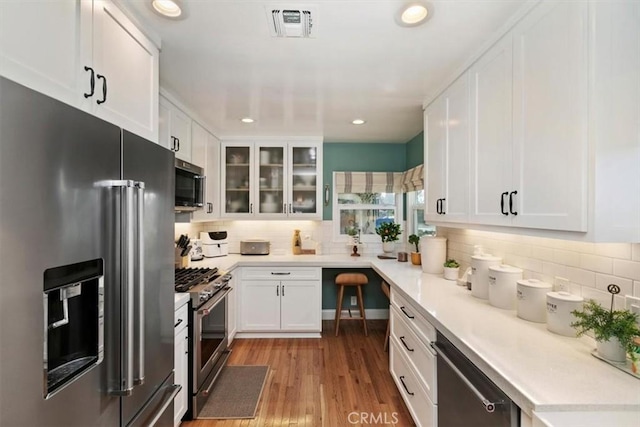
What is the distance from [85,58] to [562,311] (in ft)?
7.42

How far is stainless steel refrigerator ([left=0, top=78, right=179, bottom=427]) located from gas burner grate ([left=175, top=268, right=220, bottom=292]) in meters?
0.86

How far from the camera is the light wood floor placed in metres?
2.09

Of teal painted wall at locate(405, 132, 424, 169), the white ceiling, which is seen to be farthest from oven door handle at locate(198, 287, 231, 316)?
teal painted wall at locate(405, 132, 424, 169)

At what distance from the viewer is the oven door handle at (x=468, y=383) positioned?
1.09 m

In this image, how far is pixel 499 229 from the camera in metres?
1.62

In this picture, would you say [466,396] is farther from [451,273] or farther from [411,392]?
[451,273]

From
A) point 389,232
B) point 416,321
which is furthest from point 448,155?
point 389,232

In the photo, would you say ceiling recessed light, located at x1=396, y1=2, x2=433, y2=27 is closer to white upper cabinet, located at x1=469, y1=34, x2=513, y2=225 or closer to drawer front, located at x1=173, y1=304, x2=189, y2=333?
white upper cabinet, located at x1=469, y1=34, x2=513, y2=225

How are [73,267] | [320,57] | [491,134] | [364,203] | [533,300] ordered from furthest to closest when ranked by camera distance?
[364,203]
[320,57]
[491,134]
[533,300]
[73,267]

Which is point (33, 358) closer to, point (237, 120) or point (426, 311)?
point (426, 311)

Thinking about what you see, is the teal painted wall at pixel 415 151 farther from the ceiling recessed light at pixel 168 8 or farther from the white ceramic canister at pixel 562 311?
the ceiling recessed light at pixel 168 8

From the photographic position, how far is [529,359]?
1125 millimetres

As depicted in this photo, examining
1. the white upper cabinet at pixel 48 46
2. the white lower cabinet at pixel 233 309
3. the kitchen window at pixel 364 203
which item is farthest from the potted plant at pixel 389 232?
the white upper cabinet at pixel 48 46

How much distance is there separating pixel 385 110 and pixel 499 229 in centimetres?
162
